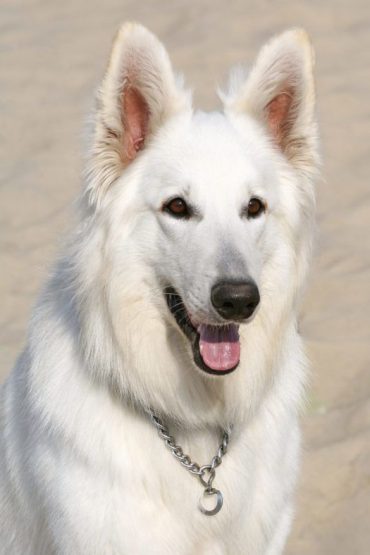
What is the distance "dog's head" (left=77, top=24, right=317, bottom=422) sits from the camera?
3.79 meters

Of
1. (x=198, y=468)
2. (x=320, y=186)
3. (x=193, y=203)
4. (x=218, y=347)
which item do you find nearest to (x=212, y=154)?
(x=193, y=203)

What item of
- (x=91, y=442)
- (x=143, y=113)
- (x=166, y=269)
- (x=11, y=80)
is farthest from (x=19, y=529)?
(x=11, y=80)

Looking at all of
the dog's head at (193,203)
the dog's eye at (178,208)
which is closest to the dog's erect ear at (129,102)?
the dog's head at (193,203)

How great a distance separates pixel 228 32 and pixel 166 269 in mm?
5778

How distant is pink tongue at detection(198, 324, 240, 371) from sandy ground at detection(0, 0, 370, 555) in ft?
3.55

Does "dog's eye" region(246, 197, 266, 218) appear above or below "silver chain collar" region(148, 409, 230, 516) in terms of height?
above

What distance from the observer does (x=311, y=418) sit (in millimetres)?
5766

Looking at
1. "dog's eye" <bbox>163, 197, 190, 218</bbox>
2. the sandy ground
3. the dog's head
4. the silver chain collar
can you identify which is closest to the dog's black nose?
the dog's head

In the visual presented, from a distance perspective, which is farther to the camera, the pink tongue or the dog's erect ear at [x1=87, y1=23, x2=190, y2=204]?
the pink tongue

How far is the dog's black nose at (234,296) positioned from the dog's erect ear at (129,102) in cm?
59

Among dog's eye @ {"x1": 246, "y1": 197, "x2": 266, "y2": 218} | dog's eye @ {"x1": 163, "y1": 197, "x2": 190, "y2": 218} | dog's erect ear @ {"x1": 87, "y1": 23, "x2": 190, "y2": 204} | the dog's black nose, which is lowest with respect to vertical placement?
the dog's black nose

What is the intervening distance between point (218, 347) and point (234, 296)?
32cm

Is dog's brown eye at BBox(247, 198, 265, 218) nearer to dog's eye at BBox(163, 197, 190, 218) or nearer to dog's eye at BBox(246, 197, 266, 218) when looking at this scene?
dog's eye at BBox(246, 197, 266, 218)

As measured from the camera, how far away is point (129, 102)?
12.9 ft
